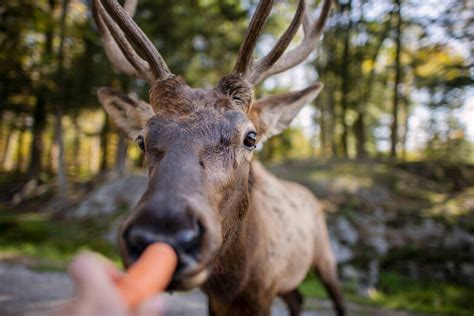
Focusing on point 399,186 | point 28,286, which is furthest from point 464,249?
point 28,286

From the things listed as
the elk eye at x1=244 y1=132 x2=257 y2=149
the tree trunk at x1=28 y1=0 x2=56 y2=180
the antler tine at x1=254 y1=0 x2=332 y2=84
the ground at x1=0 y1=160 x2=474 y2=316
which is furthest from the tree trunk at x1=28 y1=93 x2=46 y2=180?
the elk eye at x1=244 y1=132 x2=257 y2=149

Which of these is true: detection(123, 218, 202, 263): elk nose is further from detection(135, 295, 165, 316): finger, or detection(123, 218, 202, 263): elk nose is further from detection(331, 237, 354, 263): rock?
detection(331, 237, 354, 263): rock

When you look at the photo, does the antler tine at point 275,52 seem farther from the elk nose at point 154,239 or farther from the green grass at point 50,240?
the green grass at point 50,240

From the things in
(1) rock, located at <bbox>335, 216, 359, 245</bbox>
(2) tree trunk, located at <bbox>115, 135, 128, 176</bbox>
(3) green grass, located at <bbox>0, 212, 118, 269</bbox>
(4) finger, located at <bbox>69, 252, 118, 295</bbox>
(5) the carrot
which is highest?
(2) tree trunk, located at <bbox>115, 135, 128, 176</bbox>

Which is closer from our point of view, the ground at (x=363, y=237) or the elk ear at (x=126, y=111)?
the elk ear at (x=126, y=111)

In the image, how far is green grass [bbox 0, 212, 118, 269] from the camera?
9.59 m

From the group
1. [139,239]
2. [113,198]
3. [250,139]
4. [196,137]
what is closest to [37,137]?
[113,198]

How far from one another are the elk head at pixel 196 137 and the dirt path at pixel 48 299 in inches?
167

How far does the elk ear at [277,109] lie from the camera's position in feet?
11.7

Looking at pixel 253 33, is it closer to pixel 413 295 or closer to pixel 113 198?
pixel 413 295

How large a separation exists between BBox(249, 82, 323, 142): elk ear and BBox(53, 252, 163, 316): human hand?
2.60m

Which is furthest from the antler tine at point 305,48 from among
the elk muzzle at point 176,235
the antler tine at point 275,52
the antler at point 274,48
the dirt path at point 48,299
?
the dirt path at point 48,299

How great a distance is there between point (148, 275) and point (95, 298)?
0.27 meters

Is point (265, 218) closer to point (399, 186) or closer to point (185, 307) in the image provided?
point (185, 307)
